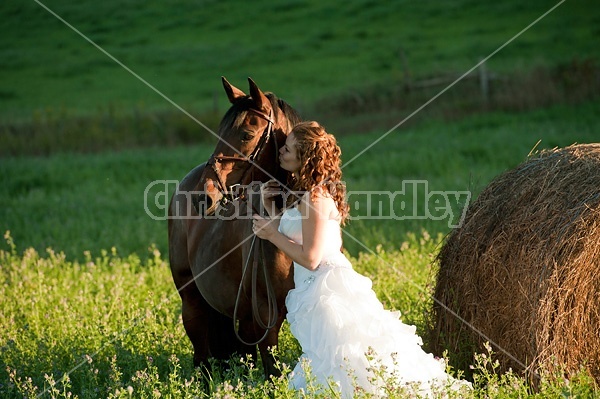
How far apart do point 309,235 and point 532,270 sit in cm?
149

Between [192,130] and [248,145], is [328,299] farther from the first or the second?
[192,130]

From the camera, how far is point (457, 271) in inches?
242

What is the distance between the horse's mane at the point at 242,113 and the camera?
5.30 meters

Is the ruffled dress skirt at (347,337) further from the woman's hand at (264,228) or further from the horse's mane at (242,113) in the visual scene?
the horse's mane at (242,113)

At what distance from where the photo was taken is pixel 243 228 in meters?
5.64

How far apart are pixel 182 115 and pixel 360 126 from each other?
208 inches

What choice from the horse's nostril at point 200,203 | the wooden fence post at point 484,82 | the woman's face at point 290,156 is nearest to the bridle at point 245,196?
the woman's face at point 290,156

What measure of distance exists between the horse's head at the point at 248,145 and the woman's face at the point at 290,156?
129mm

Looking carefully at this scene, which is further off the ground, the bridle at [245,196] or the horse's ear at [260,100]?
the horse's ear at [260,100]

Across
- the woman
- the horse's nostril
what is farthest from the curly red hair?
the horse's nostril

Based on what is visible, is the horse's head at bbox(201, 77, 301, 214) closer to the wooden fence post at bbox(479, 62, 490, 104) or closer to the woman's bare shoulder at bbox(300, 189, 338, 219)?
the woman's bare shoulder at bbox(300, 189, 338, 219)

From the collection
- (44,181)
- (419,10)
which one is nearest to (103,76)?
(419,10)

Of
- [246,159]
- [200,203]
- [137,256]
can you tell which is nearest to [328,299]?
[246,159]

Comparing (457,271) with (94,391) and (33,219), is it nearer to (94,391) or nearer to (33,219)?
(94,391)
